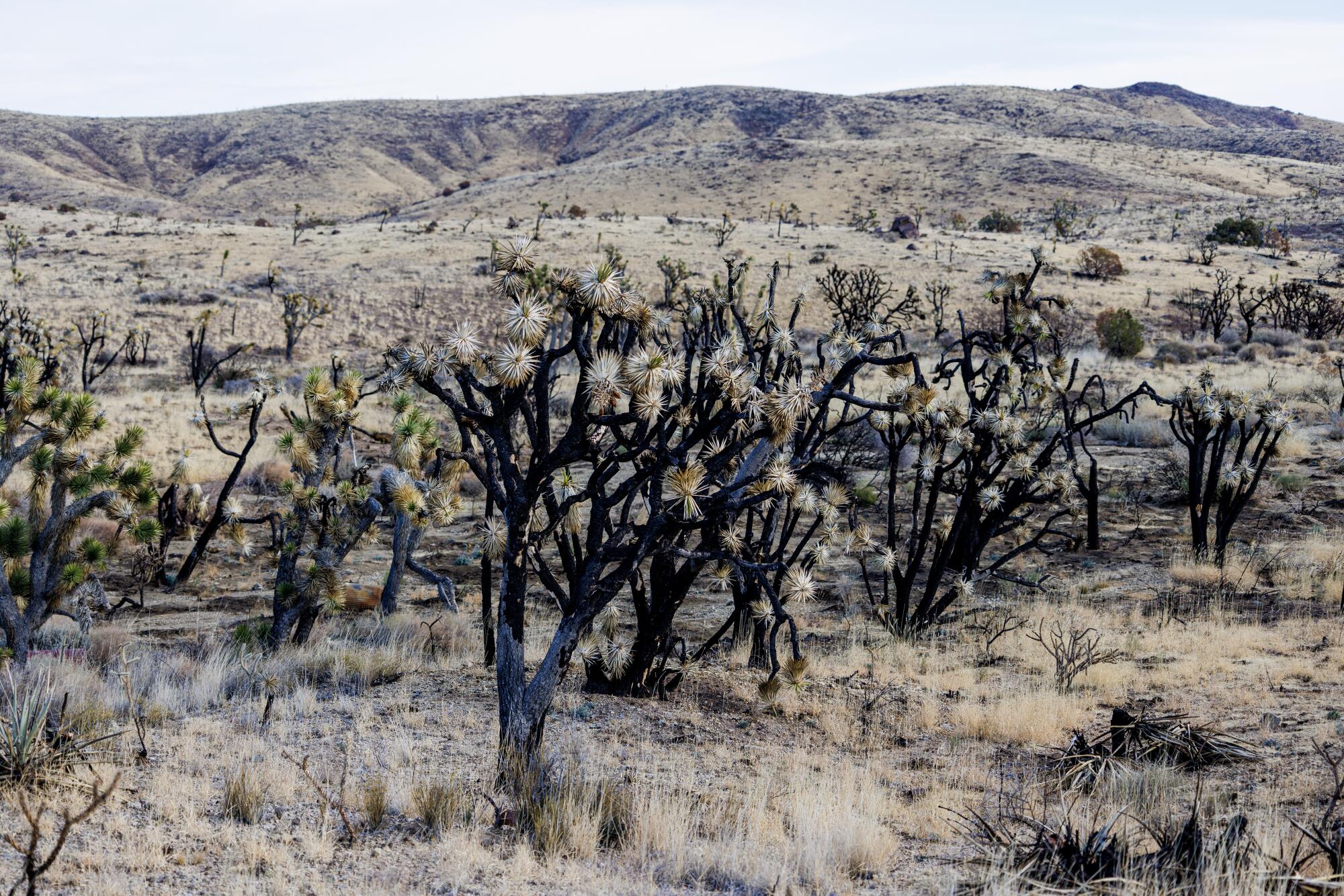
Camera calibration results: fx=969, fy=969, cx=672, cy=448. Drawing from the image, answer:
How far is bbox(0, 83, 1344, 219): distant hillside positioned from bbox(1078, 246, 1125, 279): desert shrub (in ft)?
88.6

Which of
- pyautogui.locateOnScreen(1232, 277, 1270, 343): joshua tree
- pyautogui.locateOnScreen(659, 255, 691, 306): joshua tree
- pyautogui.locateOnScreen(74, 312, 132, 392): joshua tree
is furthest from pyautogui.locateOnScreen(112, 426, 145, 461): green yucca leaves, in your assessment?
pyautogui.locateOnScreen(1232, 277, 1270, 343): joshua tree

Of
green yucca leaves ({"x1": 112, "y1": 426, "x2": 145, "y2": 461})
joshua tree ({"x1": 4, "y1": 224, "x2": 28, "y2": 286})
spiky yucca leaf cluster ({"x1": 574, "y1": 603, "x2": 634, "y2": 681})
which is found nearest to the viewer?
spiky yucca leaf cluster ({"x1": 574, "y1": 603, "x2": 634, "y2": 681})

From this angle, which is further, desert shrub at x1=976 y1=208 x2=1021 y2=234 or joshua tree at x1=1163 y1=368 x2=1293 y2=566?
desert shrub at x1=976 y1=208 x2=1021 y2=234

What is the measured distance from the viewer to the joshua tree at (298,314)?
37781 millimetres

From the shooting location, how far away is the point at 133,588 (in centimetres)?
1482

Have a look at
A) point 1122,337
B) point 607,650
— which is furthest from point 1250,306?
point 607,650

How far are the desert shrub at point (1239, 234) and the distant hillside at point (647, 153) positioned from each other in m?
17.6

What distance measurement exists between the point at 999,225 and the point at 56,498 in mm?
62797

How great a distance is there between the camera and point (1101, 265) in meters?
50.7

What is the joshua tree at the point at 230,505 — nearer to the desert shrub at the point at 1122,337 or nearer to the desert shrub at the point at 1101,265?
the desert shrub at the point at 1122,337

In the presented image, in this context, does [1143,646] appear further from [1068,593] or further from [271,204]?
[271,204]

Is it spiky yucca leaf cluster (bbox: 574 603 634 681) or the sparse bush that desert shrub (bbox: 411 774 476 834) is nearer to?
spiky yucca leaf cluster (bbox: 574 603 634 681)

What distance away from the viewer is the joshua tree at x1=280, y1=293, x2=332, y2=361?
37781 millimetres

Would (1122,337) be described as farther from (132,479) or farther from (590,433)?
(132,479)
